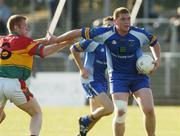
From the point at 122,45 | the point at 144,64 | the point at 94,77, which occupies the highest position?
the point at 122,45

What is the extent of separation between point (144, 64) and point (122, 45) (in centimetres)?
48

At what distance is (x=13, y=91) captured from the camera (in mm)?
12273

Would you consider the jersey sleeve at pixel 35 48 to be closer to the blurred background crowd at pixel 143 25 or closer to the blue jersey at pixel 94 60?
the blue jersey at pixel 94 60

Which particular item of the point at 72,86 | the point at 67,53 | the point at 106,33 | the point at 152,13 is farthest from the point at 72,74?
the point at 106,33

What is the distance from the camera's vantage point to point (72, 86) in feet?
83.0

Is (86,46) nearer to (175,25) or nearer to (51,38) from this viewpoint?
(51,38)

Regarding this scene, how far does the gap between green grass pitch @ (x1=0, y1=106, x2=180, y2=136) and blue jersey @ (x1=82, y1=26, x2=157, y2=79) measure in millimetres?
2677

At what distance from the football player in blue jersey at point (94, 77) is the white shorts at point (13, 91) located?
1.75 metres

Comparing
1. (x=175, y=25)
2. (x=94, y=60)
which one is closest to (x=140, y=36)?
(x=94, y=60)

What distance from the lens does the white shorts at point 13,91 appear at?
483 inches

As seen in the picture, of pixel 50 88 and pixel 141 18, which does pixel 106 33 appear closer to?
pixel 50 88

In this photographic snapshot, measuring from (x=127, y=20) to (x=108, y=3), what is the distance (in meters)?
16.4

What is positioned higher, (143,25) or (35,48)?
(35,48)

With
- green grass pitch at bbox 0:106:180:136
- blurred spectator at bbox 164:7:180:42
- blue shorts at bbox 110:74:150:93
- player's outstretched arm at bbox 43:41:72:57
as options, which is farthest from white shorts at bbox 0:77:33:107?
blurred spectator at bbox 164:7:180:42
